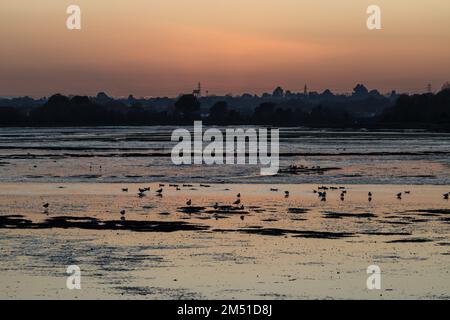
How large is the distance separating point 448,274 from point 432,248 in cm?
275

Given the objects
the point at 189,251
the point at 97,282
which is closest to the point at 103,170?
the point at 189,251

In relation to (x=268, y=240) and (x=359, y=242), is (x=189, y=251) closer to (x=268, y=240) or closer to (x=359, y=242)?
(x=268, y=240)

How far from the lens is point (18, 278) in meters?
16.4

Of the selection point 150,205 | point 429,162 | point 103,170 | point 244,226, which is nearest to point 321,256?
point 244,226

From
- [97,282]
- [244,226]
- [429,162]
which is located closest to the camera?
[97,282]

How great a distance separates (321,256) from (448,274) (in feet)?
9.19

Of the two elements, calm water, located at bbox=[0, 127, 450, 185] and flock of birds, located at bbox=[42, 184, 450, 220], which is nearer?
flock of birds, located at bbox=[42, 184, 450, 220]

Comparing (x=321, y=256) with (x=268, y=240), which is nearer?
(x=321, y=256)

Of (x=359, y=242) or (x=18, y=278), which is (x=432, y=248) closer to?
(x=359, y=242)

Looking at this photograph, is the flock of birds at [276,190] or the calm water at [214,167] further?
the calm water at [214,167]

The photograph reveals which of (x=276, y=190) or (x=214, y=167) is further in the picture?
(x=214, y=167)

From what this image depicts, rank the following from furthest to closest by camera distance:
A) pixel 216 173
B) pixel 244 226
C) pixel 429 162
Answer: pixel 429 162 < pixel 216 173 < pixel 244 226

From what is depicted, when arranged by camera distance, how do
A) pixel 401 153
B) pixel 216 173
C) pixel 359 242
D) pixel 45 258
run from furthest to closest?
1. pixel 401 153
2. pixel 216 173
3. pixel 359 242
4. pixel 45 258

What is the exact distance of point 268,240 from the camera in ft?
67.6
